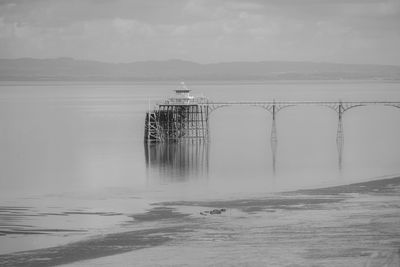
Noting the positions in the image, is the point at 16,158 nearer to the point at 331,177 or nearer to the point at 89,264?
the point at 331,177

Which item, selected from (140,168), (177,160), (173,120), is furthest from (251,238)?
(173,120)

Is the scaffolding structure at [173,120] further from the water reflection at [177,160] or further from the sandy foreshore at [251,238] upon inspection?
the sandy foreshore at [251,238]

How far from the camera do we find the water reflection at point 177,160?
5638cm

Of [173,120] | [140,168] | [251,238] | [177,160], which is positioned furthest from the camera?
[173,120]

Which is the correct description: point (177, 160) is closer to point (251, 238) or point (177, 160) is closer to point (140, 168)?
point (140, 168)

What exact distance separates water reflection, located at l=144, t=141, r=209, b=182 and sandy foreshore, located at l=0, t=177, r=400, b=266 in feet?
43.7

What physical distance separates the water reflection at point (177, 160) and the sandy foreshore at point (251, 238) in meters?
13.3

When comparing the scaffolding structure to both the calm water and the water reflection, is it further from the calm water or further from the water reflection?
the calm water

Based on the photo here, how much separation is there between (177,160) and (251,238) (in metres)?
31.2

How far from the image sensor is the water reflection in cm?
5638

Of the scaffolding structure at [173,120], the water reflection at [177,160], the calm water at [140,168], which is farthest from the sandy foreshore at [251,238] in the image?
the scaffolding structure at [173,120]

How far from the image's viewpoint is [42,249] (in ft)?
107

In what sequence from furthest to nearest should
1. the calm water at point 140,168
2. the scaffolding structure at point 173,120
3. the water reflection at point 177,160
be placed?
the scaffolding structure at point 173,120 < the water reflection at point 177,160 < the calm water at point 140,168

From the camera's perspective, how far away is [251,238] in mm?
33625
